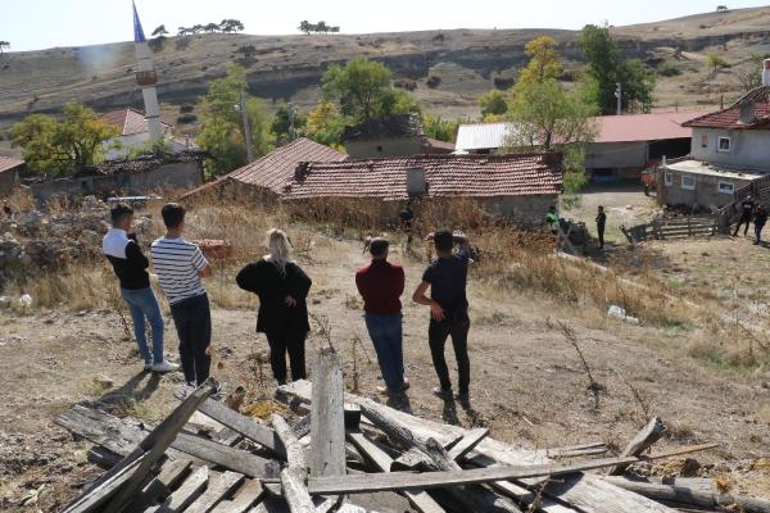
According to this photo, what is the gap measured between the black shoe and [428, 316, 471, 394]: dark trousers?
0.32 ft

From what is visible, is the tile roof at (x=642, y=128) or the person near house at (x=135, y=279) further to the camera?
the tile roof at (x=642, y=128)

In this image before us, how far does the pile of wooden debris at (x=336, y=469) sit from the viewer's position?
12.9 feet

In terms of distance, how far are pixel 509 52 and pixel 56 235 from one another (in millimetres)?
94994

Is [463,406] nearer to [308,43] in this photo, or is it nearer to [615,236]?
[615,236]

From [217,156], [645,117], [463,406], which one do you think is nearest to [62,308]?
[463,406]

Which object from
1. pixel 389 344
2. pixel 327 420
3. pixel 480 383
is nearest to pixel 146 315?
pixel 389 344

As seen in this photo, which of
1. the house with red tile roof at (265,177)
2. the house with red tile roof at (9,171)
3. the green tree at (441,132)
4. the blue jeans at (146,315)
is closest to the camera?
the blue jeans at (146,315)

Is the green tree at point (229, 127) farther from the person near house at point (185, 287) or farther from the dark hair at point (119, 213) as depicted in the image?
the person near house at point (185, 287)

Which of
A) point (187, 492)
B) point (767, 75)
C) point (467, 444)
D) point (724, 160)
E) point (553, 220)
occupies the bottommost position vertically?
point (724, 160)

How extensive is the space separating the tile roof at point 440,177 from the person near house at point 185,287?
13640mm

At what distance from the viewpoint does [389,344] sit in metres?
6.30

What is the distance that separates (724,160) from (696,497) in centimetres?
3091

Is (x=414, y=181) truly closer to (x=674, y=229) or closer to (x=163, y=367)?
(x=674, y=229)

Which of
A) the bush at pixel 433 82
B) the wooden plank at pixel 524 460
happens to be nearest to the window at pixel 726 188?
the wooden plank at pixel 524 460
